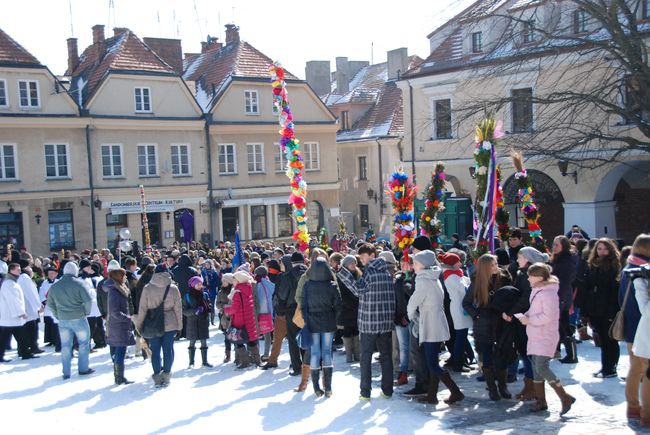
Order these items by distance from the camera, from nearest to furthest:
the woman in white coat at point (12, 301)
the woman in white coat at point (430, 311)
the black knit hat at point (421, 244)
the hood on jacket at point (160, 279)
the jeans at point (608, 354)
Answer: the woman in white coat at point (430, 311)
the jeans at point (608, 354)
the black knit hat at point (421, 244)
the hood on jacket at point (160, 279)
the woman in white coat at point (12, 301)

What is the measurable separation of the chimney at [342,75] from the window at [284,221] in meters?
14.5

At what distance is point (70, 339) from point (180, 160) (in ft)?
79.5

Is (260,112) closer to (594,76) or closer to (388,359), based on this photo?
(594,76)

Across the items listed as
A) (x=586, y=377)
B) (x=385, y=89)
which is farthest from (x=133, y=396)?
(x=385, y=89)

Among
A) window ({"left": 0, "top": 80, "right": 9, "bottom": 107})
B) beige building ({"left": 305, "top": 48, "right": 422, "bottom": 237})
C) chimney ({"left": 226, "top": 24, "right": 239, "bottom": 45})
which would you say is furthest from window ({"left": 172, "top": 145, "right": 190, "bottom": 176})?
beige building ({"left": 305, "top": 48, "right": 422, "bottom": 237})

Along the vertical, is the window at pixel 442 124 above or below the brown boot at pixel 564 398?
above

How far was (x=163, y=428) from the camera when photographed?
29.3 feet

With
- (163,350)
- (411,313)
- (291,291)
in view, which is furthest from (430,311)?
(163,350)

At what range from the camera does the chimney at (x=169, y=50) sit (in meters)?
39.6

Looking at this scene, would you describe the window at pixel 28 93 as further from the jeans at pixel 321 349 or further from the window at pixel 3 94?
the jeans at pixel 321 349

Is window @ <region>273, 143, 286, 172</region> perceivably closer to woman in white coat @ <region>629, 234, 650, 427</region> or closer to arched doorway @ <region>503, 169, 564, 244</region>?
arched doorway @ <region>503, 169, 564, 244</region>

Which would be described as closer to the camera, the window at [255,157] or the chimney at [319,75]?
the window at [255,157]

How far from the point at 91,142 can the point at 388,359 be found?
26533mm

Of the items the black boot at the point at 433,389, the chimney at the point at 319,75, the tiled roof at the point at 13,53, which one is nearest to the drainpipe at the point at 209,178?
the tiled roof at the point at 13,53
